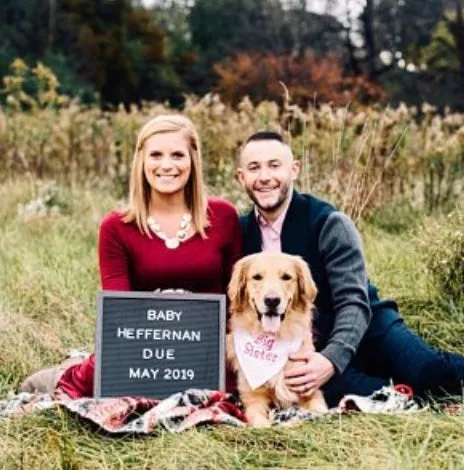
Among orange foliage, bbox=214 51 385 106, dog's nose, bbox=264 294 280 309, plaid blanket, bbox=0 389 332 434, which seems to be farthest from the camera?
orange foliage, bbox=214 51 385 106

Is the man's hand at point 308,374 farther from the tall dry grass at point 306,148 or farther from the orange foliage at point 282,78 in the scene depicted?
the orange foliage at point 282,78

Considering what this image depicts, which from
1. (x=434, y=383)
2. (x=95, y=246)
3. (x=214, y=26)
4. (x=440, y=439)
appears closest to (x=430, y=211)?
(x=95, y=246)

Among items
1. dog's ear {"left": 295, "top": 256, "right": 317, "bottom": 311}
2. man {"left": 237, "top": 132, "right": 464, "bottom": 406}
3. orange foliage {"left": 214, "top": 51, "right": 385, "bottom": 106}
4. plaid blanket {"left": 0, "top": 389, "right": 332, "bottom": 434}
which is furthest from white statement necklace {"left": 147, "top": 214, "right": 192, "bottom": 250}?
orange foliage {"left": 214, "top": 51, "right": 385, "bottom": 106}

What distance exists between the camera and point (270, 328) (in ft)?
12.7

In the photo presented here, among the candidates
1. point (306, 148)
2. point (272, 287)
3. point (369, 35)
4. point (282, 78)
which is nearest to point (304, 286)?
point (272, 287)

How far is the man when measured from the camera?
412 centimetres

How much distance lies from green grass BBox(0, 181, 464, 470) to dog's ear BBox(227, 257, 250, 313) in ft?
1.75

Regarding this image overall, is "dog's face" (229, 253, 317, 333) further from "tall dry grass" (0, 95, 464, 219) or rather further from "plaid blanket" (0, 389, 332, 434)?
"tall dry grass" (0, 95, 464, 219)

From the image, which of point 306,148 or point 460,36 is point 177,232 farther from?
point 460,36

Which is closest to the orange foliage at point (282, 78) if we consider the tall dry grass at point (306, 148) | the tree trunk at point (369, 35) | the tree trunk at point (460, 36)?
the tree trunk at point (369, 35)

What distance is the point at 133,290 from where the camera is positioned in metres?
4.29

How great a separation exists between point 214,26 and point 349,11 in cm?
575

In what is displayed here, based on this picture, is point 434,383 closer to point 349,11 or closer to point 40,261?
point 40,261

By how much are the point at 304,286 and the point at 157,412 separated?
0.75 metres
